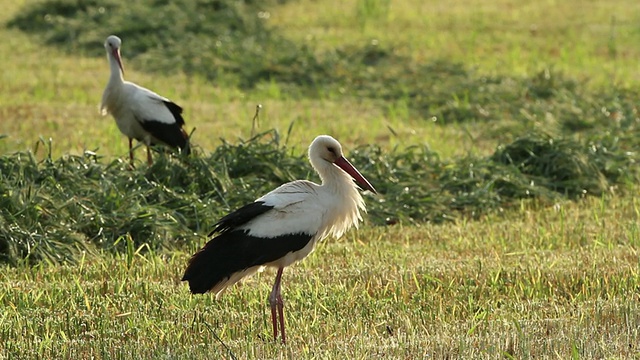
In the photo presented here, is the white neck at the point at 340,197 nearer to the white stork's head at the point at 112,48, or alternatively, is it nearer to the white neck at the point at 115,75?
the white neck at the point at 115,75

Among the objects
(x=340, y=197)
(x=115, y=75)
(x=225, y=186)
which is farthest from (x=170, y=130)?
(x=340, y=197)

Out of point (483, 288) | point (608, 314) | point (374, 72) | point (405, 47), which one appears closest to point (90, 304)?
point (483, 288)

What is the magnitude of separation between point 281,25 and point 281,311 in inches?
519

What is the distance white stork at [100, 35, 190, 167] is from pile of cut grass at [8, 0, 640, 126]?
12.2ft

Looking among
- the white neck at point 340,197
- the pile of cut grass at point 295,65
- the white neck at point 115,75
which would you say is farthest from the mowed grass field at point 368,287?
the white neck at point 115,75

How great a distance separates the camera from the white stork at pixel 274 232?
644 centimetres

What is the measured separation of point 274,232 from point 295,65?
974 centimetres

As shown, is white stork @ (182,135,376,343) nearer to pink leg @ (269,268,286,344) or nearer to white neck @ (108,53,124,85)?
pink leg @ (269,268,286,344)

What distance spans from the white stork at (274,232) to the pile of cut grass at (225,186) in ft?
5.90

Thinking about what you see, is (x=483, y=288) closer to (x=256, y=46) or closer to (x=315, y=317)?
(x=315, y=317)

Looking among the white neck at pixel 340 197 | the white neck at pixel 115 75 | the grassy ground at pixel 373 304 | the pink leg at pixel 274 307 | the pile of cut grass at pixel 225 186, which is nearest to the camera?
the grassy ground at pixel 373 304

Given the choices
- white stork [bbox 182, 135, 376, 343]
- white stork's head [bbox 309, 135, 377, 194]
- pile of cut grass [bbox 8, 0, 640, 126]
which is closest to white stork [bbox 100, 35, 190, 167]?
pile of cut grass [bbox 8, 0, 640, 126]

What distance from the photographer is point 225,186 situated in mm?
9672

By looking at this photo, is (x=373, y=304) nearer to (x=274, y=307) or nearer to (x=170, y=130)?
(x=274, y=307)
